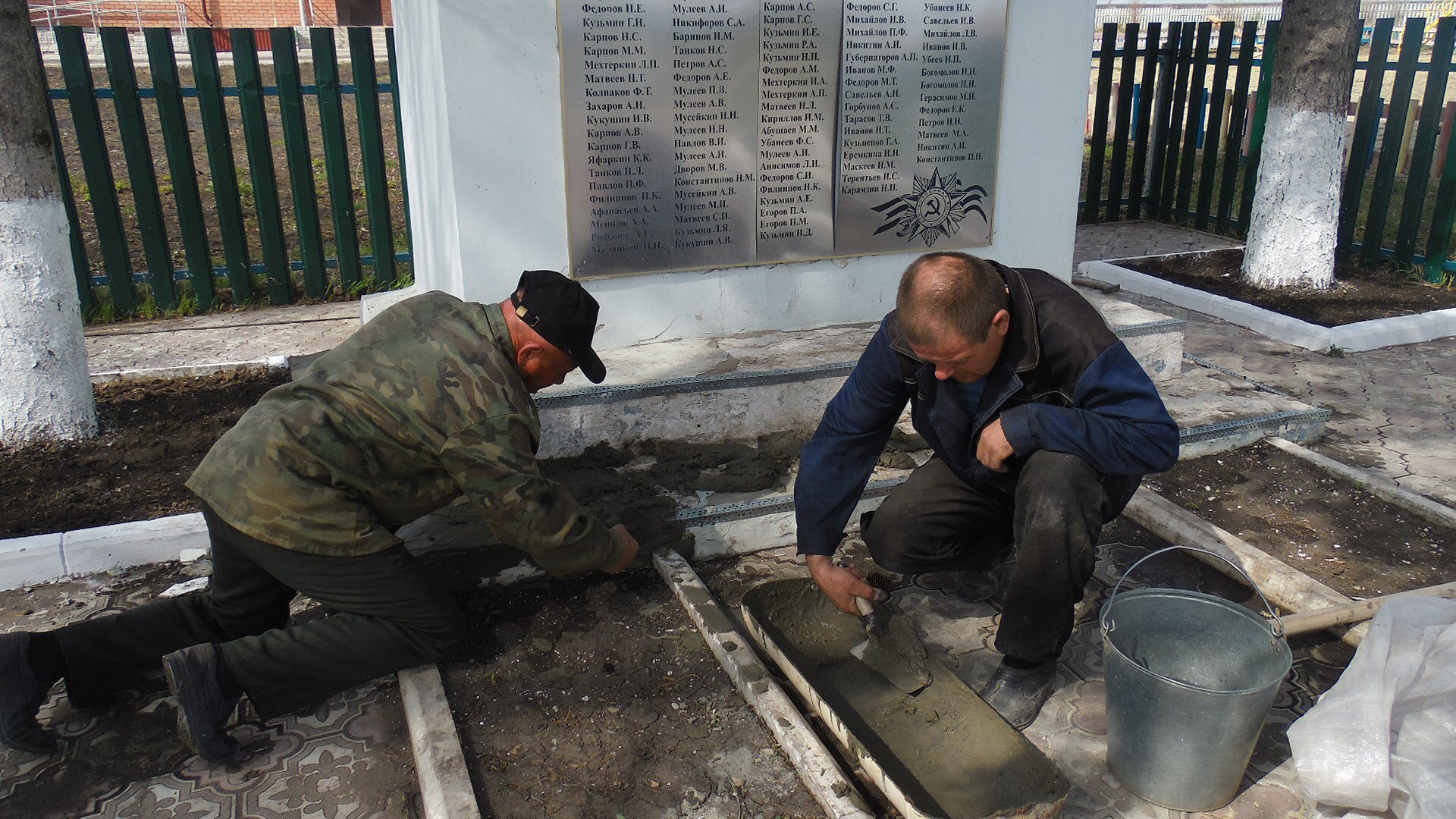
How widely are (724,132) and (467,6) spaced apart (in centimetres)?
124

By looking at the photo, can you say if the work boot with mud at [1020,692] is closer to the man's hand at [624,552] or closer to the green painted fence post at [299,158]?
the man's hand at [624,552]

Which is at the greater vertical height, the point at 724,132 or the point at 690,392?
the point at 724,132

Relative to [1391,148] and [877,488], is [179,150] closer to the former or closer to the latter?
[877,488]

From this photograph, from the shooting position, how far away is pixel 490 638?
313 cm

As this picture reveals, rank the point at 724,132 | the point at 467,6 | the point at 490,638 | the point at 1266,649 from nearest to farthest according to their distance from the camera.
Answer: the point at 1266,649 → the point at 490,638 → the point at 467,6 → the point at 724,132

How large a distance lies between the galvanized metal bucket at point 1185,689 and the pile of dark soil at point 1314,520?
1.13m

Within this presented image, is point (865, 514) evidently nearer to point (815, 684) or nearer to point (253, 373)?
point (815, 684)

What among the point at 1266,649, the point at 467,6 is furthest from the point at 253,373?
the point at 1266,649

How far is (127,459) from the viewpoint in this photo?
13.9 ft

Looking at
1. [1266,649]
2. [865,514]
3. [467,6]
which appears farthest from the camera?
[467,6]

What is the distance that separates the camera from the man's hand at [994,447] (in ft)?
8.91

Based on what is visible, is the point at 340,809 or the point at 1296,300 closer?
the point at 340,809

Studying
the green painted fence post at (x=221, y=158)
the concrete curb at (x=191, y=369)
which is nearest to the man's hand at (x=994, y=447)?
the concrete curb at (x=191, y=369)

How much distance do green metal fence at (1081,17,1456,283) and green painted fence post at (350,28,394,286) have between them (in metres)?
6.13
